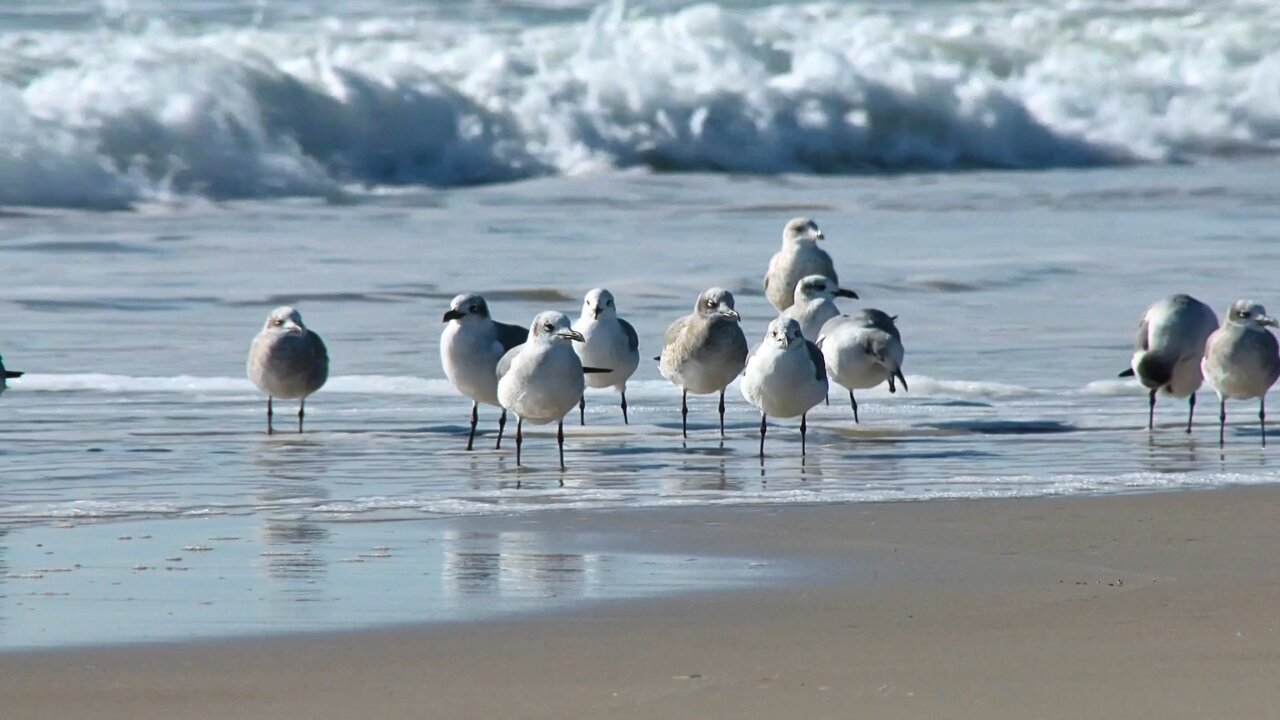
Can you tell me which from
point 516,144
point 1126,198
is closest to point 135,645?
point 1126,198

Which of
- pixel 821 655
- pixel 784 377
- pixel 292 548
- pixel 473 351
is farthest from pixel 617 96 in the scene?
pixel 821 655

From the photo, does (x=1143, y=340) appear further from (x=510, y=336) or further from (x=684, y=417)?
(x=510, y=336)

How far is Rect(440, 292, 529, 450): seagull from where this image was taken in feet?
29.5

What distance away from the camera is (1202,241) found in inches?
622

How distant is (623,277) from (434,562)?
8.24 m

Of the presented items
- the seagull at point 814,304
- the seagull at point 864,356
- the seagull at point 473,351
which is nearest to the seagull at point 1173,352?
the seagull at point 864,356

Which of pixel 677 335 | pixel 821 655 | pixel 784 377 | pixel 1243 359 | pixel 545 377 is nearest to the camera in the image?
pixel 821 655

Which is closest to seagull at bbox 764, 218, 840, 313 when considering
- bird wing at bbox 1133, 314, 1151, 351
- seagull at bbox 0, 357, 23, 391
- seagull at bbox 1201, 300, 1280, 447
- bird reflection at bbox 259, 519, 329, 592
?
bird wing at bbox 1133, 314, 1151, 351

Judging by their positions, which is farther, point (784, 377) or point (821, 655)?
point (784, 377)

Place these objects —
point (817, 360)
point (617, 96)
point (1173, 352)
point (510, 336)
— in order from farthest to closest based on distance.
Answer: point (617, 96)
point (1173, 352)
point (510, 336)
point (817, 360)

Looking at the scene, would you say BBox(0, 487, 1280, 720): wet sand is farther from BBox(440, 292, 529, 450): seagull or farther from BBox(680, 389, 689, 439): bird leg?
BBox(680, 389, 689, 439): bird leg

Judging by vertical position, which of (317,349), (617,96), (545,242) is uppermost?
(617,96)

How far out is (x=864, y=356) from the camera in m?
9.73

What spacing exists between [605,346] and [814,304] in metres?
1.97
